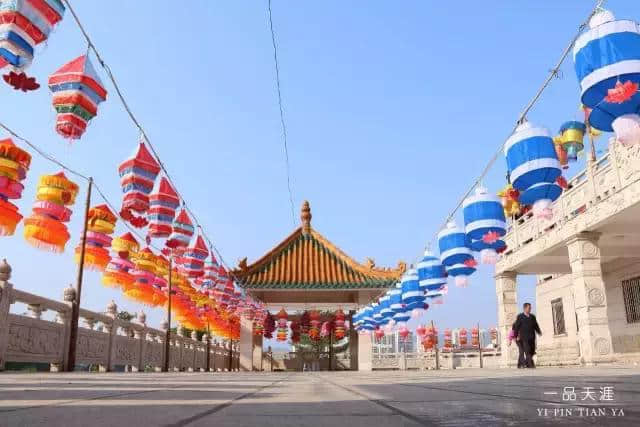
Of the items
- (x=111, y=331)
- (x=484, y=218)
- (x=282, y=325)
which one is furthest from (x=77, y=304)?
(x=282, y=325)

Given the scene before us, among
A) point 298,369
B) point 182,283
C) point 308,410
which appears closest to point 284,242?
point 182,283

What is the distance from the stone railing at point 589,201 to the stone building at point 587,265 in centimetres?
2

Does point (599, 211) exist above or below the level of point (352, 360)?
above

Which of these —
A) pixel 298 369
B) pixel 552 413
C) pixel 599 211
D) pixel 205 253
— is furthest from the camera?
pixel 298 369

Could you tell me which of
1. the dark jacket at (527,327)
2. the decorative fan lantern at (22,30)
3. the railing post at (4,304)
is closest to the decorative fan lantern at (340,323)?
the dark jacket at (527,327)

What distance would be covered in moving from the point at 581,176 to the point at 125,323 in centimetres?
1506

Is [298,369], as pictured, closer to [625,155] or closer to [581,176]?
[581,176]

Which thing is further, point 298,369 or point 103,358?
point 298,369

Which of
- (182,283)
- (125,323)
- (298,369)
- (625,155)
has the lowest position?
(298,369)

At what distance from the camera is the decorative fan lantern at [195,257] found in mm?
14922

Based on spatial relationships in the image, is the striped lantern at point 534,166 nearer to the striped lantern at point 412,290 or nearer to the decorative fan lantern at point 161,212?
the striped lantern at point 412,290

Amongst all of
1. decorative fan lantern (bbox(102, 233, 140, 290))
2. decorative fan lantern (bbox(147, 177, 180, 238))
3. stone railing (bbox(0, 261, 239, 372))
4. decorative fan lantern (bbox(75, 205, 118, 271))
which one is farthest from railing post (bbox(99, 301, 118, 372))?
decorative fan lantern (bbox(147, 177, 180, 238))

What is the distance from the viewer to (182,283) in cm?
2214

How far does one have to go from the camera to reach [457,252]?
36.1ft
